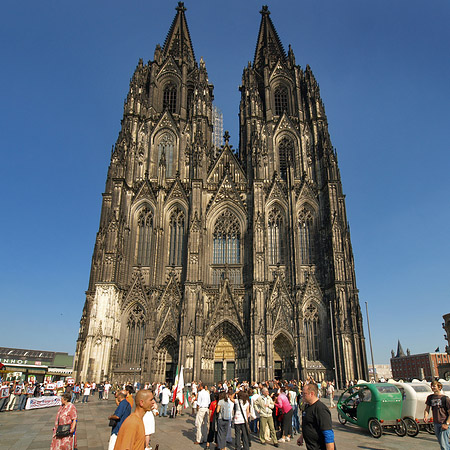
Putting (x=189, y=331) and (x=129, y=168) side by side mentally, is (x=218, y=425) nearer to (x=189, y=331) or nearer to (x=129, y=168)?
(x=189, y=331)

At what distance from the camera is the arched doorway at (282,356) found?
1246 inches

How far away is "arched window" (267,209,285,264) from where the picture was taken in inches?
1406

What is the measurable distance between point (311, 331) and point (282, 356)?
10.5ft

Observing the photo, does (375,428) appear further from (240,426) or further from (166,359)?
(166,359)

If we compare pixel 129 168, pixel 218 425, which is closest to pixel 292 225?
pixel 129 168

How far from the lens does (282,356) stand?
107 ft

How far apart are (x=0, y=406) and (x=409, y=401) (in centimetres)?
1857

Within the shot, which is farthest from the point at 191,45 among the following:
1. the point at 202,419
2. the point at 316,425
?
the point at 316,425

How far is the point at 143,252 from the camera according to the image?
118 feet

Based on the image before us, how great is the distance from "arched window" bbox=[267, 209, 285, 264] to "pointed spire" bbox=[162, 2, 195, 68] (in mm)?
22271

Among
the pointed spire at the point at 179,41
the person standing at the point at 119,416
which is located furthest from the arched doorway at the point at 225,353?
the pointed spire at the point at 179,41

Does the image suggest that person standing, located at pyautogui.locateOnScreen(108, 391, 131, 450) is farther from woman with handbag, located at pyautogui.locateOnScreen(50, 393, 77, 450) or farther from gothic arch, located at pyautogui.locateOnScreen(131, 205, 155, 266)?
gothic arch, located at pyautogui.locateOnScreen(131, 205, 155, 266)

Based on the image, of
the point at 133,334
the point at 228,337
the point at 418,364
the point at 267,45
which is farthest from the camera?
the point at 418,364

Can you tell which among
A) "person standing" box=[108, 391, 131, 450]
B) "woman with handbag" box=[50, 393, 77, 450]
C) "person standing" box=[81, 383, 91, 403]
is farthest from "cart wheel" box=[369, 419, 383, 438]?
"person standing" box=[81, 383, 91, 403]
